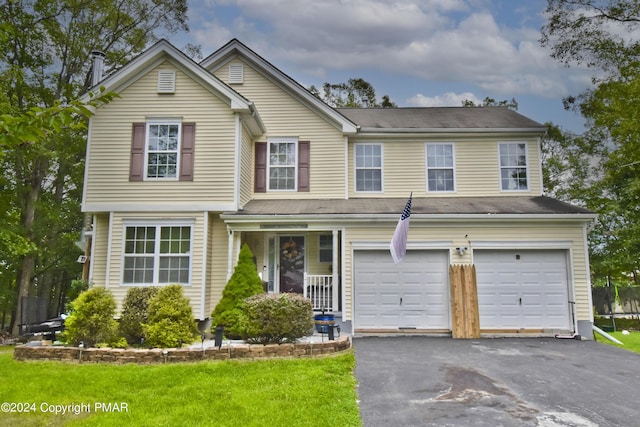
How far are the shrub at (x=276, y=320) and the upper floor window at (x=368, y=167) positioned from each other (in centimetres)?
602

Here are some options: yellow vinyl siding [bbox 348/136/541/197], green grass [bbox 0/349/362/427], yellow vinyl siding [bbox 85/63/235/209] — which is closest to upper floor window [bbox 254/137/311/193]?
yellow vinyl siding [bbox 348/136/541/197]

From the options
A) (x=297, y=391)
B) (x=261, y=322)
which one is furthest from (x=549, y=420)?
(x=261, y=322)

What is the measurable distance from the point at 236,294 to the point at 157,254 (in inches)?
116

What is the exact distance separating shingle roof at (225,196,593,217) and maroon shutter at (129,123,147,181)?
285 centimetres

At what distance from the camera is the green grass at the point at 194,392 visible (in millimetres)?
5035

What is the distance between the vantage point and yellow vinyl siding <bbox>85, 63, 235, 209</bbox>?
1153 centimetres

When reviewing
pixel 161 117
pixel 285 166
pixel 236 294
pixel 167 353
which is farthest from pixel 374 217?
pixel 161 117

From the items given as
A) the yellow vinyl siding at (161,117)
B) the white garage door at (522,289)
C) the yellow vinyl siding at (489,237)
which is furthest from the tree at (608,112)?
the yellow vinyl siding at (161,117)

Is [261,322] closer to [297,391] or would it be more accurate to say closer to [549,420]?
[297,391]

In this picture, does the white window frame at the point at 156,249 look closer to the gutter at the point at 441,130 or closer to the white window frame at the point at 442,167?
the gutter at the point at 441,130

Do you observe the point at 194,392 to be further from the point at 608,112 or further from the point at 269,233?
the point at 608,112

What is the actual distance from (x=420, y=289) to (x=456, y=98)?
68.2 ft

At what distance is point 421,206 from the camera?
1225 cm

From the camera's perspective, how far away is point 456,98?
28609 mm
